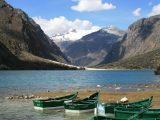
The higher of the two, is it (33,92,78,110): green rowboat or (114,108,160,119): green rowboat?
(114,108,160,119): green rowboat

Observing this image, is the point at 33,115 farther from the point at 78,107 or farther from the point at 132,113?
the point at 132,113

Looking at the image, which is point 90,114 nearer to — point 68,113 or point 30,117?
point 68,113

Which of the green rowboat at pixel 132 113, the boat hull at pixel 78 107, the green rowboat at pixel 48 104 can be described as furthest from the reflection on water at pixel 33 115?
the green rowboat at pixel 132 113

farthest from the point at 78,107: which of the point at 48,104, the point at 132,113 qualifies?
the point at 132,113

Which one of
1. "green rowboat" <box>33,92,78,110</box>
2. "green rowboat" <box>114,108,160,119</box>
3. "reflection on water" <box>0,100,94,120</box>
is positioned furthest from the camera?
"green rowboat" <box>33,92,78,110</box>

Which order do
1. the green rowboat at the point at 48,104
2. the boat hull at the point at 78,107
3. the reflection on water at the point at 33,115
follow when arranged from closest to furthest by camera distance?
the reflection on water at the point at 33,115, the boat hull at the point at 78,107, the green rowboat at the point at 48,104

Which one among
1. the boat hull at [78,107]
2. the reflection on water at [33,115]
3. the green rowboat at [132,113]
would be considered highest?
the green rowboat at [132,113]

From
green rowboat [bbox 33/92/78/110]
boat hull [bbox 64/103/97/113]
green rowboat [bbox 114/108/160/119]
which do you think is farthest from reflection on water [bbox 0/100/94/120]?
green rowboat [bbox 114/108/160/119]

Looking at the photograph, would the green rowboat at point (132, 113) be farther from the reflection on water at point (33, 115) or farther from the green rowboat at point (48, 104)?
the green rowboat at point (48, 104)

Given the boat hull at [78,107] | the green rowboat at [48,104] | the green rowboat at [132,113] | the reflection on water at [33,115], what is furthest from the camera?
the green rowboat at [48,104]

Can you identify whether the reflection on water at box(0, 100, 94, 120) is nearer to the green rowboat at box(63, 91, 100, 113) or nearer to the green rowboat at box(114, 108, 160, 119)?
the green rowboat at box(63, 91, 100, 113)

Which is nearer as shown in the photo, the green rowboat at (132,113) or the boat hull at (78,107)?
the green rowboat at (132,113)

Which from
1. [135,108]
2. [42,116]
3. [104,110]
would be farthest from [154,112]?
[42,116]
